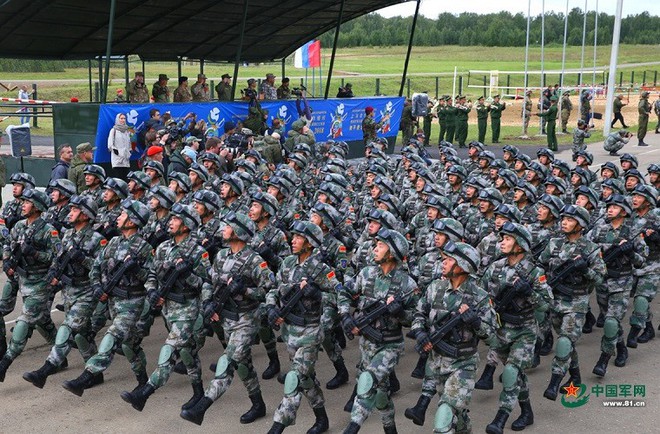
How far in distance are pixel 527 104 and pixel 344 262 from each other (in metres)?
25.3

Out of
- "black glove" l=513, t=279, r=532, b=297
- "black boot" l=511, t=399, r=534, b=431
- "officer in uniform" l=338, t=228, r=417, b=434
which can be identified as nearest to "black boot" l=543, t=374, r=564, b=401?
"black boot" l=511, t=399, r=534, b=431

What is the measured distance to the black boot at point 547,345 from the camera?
35.2 ft

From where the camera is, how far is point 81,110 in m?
18.9

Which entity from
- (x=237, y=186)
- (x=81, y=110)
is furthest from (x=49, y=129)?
(x=237, y=186)

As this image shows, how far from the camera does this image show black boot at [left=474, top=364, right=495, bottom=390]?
9.52 m

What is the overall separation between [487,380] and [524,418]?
943mm

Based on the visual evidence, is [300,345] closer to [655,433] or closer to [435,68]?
[655,433]

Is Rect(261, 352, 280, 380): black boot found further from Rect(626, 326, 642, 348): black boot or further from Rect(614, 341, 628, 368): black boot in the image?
Rect(626, 326, 642, 348): black boot

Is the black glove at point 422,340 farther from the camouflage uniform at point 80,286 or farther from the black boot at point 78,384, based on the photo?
the camouflage uniform at point 80,286

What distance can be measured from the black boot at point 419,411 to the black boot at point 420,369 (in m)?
1.36

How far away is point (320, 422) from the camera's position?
8.51m

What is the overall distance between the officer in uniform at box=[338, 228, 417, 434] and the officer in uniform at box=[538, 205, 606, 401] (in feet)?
6.40

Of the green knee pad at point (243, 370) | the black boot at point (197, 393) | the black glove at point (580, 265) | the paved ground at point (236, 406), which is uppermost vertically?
the black glove at point (580, 265)

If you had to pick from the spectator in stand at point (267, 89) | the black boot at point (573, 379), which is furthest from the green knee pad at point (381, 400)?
the spectator in stand at point (267, 89)
